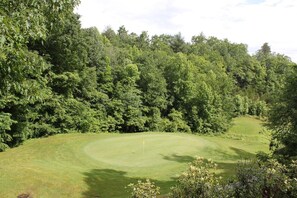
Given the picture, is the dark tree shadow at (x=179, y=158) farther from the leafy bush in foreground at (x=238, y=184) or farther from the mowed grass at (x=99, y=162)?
the leafy bush in foreground at (x=238, y=184)

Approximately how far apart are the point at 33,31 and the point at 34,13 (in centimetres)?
31

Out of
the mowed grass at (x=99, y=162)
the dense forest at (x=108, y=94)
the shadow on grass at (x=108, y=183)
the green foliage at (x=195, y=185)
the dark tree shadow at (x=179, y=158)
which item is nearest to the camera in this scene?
the green foliage at (x=195, y=185)

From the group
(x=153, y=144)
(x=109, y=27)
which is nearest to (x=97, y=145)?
(x=153, y=144)

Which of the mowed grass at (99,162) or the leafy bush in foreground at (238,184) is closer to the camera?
the leafy bush in foreground at (238,184)

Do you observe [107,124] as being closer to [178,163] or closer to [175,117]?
[175,117]

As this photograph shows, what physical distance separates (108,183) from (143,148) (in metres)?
5.68

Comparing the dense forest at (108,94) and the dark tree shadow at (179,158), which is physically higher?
the dense forest at (108,94)

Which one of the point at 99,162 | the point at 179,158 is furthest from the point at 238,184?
the point at 179,158

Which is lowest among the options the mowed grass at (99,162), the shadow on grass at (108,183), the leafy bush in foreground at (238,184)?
the shadow on grass at (108,183)

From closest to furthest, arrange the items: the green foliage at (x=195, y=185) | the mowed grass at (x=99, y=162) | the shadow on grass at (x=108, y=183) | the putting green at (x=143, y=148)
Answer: the green foliage at (x=195, y=185) < the mowed grass at (x=99, y=162) < the shadow on grass at (x=108, y=183) < the putting green at (x=143, y=148)

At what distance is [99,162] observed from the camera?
19688mm

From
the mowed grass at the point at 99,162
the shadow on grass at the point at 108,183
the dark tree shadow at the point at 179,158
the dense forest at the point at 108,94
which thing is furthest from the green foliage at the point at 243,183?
the dark tree shadow at the point at 179,158

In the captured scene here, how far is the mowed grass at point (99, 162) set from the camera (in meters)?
15.4

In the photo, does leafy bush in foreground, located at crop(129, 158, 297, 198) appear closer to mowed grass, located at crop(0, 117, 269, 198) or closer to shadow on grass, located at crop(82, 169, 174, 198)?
mowed grass, located at crop(0, 117, 269, 198)
